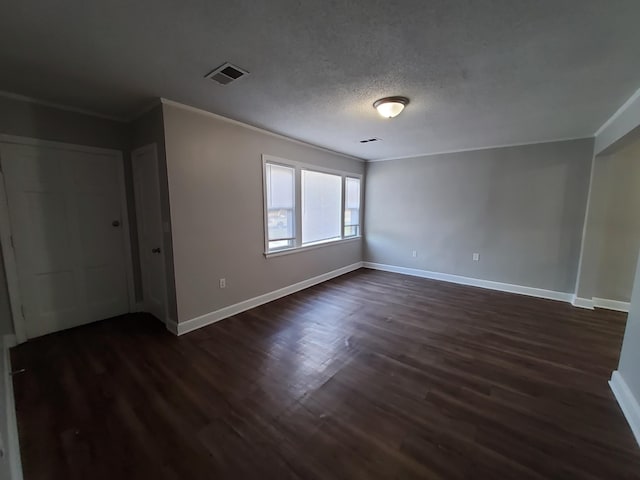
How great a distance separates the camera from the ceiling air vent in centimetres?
194

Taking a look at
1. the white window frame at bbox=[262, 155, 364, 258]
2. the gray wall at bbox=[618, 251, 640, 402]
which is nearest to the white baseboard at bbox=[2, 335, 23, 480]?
the white window frame at bbox=[262, 155, 364, 258]

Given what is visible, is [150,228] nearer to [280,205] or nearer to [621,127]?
[280,205]

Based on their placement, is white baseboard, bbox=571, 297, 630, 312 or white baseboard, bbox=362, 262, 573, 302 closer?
white baseboard, bbox=571, 297, 630, 312

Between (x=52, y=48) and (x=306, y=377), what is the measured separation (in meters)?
3.02

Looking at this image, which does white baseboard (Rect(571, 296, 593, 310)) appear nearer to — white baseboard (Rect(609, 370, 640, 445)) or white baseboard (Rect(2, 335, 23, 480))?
white baseboard (Rect(609, 370, 640, 445))

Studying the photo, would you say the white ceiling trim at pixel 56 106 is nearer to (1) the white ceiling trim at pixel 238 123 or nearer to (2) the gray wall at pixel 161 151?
(2) the gray wall at pixel 161 151

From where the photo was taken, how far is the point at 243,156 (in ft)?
10.9

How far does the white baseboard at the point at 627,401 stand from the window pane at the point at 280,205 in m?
3.74

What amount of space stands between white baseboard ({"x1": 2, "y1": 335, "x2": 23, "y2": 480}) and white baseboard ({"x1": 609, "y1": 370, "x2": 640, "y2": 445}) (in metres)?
3.57

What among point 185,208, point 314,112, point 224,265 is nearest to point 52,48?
point 185,208

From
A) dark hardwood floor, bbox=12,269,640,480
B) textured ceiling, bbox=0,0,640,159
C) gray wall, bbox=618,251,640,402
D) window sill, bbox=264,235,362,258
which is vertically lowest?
dark hardwood floor, bbox=12,269,640,480

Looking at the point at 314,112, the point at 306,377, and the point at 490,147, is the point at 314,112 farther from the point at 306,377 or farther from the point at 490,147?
the point at 490,147

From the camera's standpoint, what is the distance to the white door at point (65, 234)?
2.59m

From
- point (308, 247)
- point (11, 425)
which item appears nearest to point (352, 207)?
point (308, 247)
